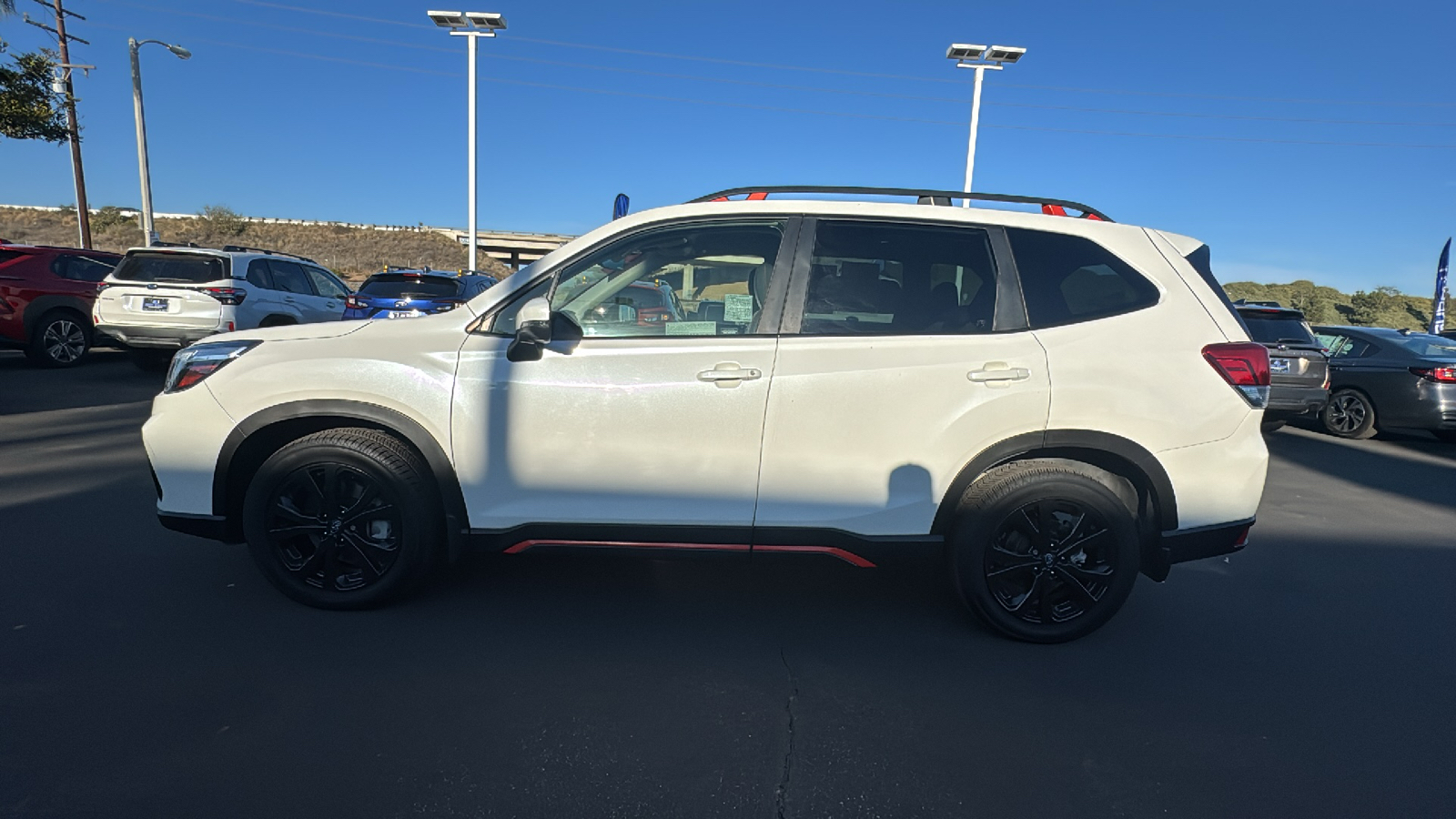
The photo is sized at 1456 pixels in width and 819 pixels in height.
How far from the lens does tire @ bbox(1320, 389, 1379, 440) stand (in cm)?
1000

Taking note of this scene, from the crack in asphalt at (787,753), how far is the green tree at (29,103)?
16264mm

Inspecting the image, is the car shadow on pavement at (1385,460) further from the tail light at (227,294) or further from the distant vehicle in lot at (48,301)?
the distant vehicle in lot at (48,301)

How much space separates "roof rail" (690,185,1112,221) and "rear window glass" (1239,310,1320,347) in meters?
6.79

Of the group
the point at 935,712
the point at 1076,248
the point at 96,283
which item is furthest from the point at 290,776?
the point at 96,283

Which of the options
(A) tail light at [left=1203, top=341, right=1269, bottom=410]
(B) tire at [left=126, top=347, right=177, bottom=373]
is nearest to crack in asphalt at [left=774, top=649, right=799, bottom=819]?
(A) tail light at [left=1203, top=341, right=1269, bottom=410]

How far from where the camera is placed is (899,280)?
3.51 meters

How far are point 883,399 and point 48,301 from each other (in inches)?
464

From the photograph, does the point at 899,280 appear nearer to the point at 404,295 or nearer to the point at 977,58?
the point at 404,295

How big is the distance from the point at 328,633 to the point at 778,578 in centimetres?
211

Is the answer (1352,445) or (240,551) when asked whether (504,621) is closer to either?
(240,551)

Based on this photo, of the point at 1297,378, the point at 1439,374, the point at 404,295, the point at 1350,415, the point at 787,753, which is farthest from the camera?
the point at 404,295

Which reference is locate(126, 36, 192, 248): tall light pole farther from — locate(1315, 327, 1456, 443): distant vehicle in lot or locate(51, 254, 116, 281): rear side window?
locate(1315, 327, 1456, 443): distant vehicle in lot

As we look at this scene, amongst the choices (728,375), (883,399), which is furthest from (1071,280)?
(728,375)

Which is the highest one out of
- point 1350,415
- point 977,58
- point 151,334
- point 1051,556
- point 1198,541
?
point 977,58
